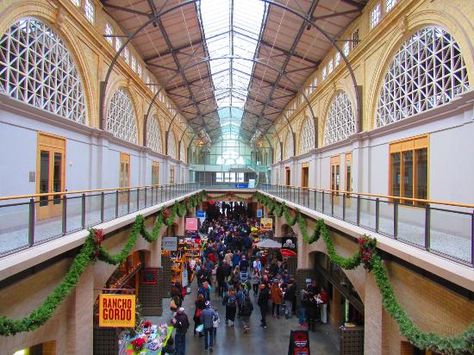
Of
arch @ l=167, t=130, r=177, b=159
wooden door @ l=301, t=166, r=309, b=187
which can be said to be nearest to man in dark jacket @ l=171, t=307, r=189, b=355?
wooden door @ l=301, t=166, r=309, b=187

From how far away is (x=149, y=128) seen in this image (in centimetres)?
2894

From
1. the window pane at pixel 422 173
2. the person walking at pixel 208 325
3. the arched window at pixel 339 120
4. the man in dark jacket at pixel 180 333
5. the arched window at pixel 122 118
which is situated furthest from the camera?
the arched window at pixel 339 120

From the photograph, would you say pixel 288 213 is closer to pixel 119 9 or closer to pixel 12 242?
pixel 119 9

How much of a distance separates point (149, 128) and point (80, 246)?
22.3m

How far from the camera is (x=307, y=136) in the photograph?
30719mm

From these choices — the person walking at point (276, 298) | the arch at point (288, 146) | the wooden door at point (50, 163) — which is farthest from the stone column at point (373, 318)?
the arch at point (288, 146)

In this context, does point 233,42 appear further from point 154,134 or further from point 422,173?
point 422,173

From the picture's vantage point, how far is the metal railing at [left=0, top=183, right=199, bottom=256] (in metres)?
5.36

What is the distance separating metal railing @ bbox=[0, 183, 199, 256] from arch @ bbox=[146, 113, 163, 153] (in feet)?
60.4

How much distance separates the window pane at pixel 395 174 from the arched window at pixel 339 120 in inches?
194

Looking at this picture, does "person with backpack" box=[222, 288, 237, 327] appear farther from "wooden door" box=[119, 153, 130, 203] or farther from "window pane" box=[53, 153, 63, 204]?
"wooden door" box=[119, 153, 130, 203]

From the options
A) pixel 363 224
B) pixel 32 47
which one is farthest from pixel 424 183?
pixel 32 47

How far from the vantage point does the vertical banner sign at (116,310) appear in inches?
312

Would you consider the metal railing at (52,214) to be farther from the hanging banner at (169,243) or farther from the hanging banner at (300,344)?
the hanging banner at (300,344)
